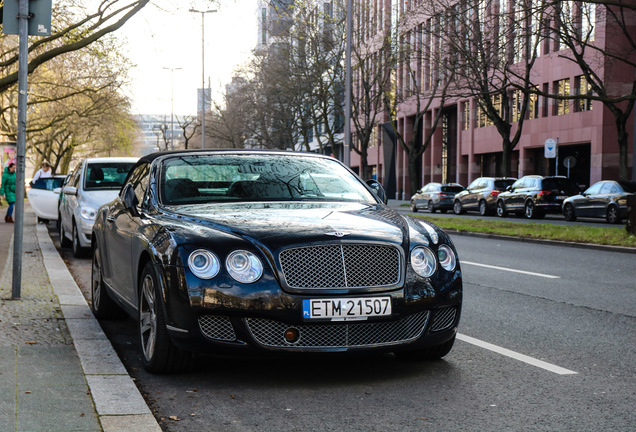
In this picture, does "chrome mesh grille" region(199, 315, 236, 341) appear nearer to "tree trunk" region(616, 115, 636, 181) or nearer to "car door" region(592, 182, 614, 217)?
"car door" region(592, 182, 614, 217)

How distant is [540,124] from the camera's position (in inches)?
1732

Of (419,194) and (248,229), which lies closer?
(248,229)

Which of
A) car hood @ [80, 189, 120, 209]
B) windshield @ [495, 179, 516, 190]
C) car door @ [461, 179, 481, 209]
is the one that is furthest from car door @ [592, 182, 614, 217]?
car hood @ [80, 189, 120, 209]

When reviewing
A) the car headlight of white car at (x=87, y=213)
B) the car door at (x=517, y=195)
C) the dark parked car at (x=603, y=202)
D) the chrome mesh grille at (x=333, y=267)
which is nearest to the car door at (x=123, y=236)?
the chrome mesh grille at (x=333, y=267)

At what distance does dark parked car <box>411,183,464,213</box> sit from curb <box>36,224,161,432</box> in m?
31.4

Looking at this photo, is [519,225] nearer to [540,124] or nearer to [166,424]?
[166,424]

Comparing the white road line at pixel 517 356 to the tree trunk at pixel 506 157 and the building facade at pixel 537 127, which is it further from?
the tree trunk at pixel 506 157

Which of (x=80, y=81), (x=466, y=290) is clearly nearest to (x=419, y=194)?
(x=80, y=81)

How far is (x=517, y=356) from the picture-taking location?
19.4 ft

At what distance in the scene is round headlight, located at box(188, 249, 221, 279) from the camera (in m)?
4.88

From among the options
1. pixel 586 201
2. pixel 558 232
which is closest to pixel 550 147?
pixel 586 201

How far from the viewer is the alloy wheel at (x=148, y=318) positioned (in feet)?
17.4

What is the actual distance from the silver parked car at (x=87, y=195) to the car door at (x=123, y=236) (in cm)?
601

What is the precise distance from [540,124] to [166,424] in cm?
4207
